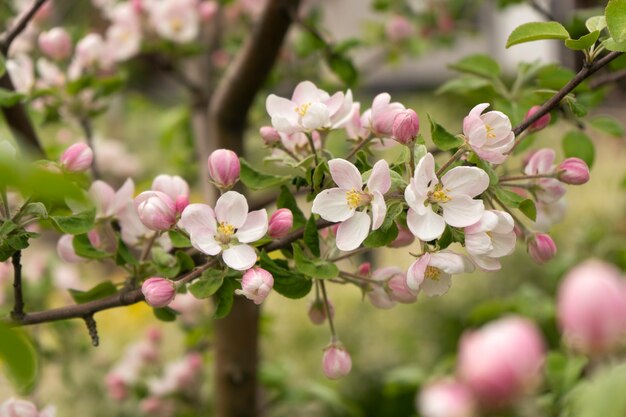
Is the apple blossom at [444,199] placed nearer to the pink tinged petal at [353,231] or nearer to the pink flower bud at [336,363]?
the pink tinged petal at [353,231]

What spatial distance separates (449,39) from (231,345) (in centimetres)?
108

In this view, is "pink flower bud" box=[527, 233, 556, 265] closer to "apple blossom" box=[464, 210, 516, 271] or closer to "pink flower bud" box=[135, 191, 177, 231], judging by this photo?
"apple blossom" box=[464, 210, 516, 271]

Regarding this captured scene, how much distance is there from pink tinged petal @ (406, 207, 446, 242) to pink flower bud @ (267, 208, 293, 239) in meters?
0.11

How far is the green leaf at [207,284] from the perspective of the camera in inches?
23.9

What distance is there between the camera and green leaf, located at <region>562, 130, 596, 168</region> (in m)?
0.91

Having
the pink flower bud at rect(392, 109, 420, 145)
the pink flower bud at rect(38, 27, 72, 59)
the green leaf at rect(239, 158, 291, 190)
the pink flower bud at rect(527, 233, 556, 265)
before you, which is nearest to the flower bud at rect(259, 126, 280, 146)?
the green leaf at rect(239, 158, 291, 190)

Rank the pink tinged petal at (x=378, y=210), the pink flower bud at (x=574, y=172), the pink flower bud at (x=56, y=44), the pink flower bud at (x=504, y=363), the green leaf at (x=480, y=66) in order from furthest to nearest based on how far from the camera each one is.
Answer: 1. the pink flower bud at (x=56, y=44)
2. the green leaf at (x=480, y=66)
3. the pink flower bud at (x=574, y=172)
4. the pink tinged petal at (x=378, y=210)
5. the pink flower bud at (x=504, y=363)

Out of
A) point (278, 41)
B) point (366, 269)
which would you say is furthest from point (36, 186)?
point (278, 41)

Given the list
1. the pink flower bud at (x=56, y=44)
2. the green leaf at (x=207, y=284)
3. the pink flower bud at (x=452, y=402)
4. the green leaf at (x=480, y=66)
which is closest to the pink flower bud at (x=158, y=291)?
the green leaf at (x=207, y=284)

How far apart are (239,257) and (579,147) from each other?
1.63 ft

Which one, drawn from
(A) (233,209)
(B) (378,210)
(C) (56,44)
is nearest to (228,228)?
(A) (233,209)

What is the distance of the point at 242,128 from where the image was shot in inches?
49.1

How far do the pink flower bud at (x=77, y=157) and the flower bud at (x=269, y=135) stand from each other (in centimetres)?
16

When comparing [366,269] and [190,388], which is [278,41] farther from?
[190,388]
